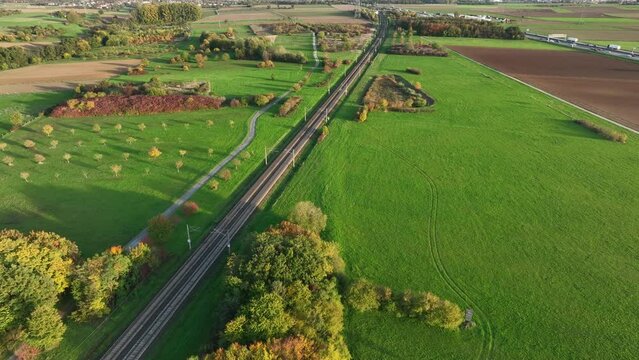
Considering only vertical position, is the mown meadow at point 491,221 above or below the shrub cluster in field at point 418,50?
below

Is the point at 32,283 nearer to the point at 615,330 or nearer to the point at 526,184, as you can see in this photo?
the point at 615,330

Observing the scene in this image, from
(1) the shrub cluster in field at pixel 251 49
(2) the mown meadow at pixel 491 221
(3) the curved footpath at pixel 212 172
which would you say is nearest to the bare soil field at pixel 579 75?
(2) the mown meadow at pixel 491 221

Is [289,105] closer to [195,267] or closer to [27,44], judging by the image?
[195,267]

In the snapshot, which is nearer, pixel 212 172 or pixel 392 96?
pixel 212 172

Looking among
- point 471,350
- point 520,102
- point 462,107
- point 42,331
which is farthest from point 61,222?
point 520,102

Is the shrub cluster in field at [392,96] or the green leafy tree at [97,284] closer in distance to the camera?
the green leafy tree at [97,284]

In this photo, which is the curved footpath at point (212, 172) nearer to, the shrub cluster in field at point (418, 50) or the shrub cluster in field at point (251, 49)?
the shrub cluster in field at point (251, 49)

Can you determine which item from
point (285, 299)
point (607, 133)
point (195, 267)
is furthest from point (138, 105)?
point (607, 133)

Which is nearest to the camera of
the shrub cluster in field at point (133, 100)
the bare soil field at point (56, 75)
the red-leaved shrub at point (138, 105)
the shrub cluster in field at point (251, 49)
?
the red-leaved shrub at point (138, 105)
